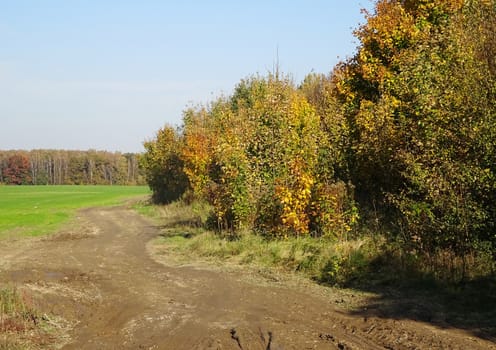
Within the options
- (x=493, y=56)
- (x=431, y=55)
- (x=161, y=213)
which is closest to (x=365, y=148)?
(x=431, y=55)

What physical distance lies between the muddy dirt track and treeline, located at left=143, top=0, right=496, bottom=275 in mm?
2892

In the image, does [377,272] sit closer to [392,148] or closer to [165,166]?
[392,148]

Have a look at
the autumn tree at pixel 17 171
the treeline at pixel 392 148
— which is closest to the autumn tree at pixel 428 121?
the treeline at pixel 392 148

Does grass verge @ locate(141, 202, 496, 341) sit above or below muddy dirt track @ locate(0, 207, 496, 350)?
above

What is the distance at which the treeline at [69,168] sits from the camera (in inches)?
4875

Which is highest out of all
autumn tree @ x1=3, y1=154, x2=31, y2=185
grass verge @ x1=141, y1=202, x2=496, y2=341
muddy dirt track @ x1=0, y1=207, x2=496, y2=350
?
autumn tree @ x1=3, y1=154, x2=31, y2=185

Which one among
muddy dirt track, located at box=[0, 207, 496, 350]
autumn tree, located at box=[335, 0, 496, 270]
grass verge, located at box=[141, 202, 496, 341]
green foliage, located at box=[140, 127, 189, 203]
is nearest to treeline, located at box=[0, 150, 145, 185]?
green foliage, located at box=[140, 127, 189, 203]

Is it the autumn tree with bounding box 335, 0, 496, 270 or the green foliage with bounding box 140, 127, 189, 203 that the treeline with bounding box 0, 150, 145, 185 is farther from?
the autumn tree with bounding box 335, 0, 496, 270

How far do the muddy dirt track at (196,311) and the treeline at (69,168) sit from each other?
109 m

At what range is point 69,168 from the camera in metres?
130

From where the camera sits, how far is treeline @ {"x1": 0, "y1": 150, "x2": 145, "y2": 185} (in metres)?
124

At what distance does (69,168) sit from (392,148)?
412ft

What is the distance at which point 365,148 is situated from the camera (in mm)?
16016

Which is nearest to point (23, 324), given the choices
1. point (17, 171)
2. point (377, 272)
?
point (377, 272)
